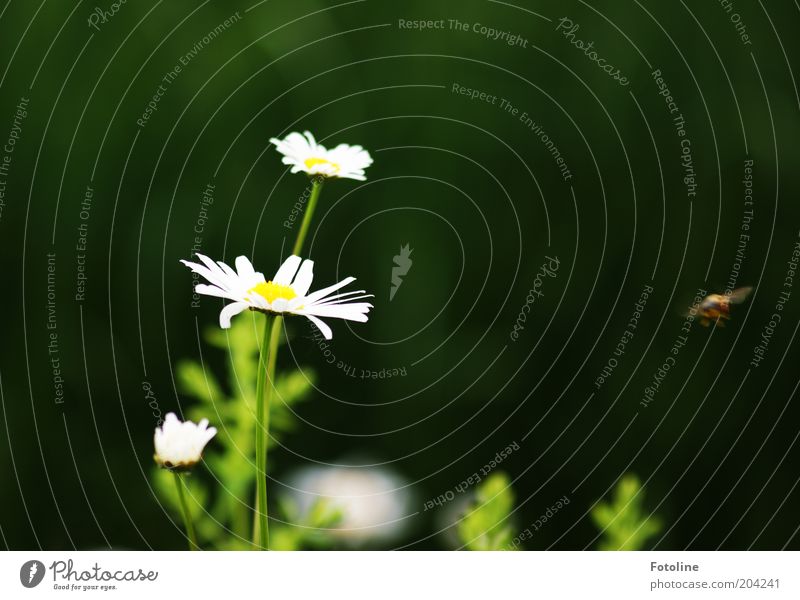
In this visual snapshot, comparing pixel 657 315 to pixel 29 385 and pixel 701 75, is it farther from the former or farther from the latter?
pixel 29 385

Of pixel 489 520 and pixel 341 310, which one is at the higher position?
pixel 341 310

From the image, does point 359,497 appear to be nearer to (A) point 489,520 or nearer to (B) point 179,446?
(A) point 489,520

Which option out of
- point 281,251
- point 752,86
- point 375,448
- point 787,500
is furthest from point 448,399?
point 752,86

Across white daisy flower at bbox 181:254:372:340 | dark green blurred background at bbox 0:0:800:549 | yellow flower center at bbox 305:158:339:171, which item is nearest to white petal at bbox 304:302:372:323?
white daisy flower at bbox 181:254:372:340

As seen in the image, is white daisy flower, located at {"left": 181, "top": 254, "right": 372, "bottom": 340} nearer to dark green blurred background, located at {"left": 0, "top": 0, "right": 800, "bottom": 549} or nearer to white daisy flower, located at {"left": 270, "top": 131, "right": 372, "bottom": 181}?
white daisy flower, located at {"left": 270, "top": 131, "right": 372, "bottom": 181}

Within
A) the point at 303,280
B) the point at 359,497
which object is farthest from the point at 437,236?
the point at 303,280
